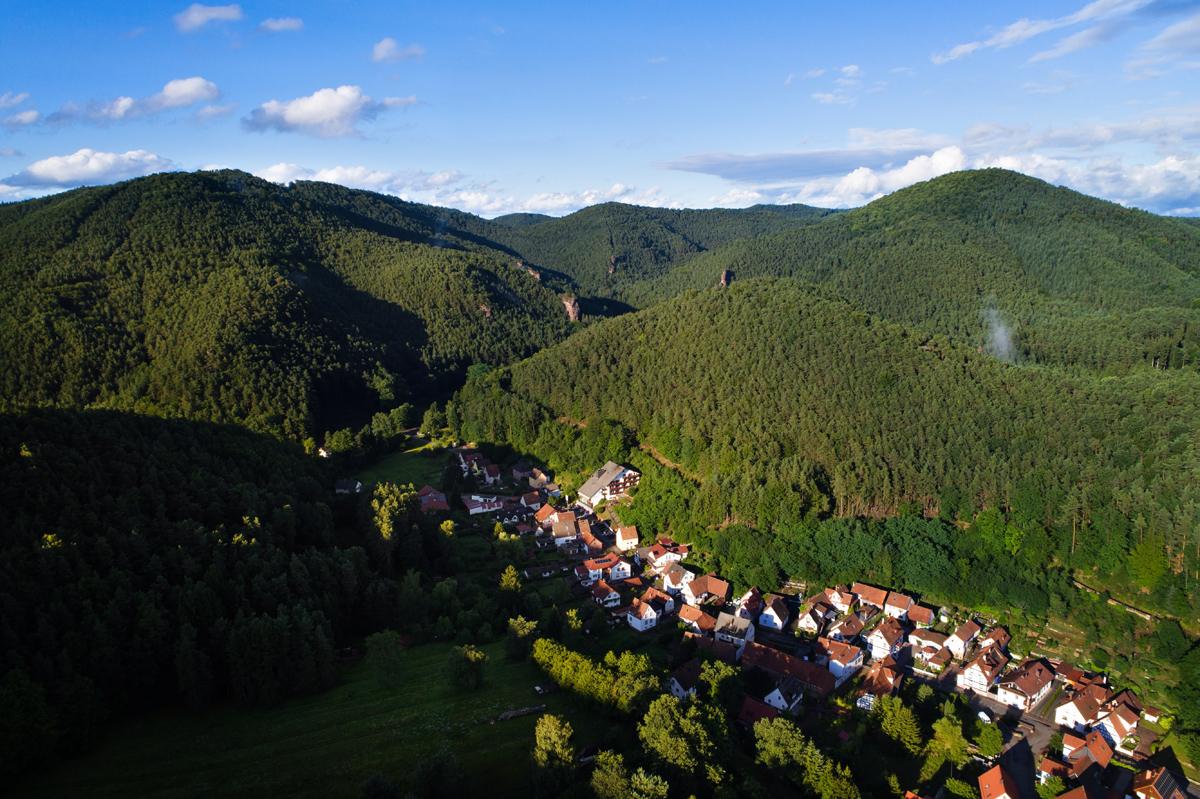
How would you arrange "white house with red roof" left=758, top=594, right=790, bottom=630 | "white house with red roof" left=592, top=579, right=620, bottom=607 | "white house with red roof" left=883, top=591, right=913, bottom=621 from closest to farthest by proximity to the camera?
"white house with red roof" left=758, top=594, right=790, bottom=630 → "white house with red roof" left=883, top=591, right=913, bottom=621 → "white house with red roof" left=592, top=579, right=620, bottom=607

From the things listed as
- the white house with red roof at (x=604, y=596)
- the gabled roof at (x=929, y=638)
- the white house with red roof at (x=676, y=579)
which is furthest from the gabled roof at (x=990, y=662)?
the white house with red roof at (x=604, y=596)

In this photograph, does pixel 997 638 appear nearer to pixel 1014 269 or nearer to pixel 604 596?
pixel 604 596

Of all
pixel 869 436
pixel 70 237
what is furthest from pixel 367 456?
pixel 70 237

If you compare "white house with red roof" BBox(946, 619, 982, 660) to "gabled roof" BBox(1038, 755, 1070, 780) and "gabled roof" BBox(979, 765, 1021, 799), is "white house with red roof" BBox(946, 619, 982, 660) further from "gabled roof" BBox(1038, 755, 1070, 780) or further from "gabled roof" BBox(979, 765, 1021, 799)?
"gabled roof" BBox(979, 765, 1021, 799)

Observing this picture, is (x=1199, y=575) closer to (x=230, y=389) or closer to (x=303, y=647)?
(x=303, y=647)

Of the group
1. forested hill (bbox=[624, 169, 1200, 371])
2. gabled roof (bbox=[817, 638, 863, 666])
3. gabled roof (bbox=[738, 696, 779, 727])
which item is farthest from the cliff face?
gabled roof (bbox=[738, 696, 779, 727])

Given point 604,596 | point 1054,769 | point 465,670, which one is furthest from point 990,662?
point 465,670
